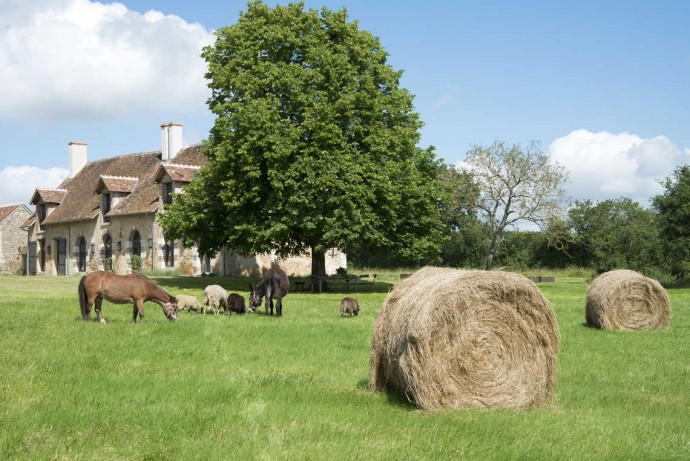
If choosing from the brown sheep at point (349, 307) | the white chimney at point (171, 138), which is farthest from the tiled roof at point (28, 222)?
the brown sheep at point (349, 307)

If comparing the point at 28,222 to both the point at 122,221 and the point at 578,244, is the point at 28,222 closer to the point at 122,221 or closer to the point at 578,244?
the point at 122,221

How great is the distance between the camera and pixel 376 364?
11.5 meters

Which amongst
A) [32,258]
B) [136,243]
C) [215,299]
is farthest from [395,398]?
[32,258]

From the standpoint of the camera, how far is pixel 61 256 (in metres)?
62.7

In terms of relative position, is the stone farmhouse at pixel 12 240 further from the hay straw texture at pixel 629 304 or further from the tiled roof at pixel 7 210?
the hay straw texture at pixel 629 304

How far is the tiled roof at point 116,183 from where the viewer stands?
56.5 m

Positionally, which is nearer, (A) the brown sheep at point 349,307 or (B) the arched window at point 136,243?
(A) the brown sheep at point 349,307

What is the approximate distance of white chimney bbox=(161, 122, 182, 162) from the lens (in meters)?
57.4

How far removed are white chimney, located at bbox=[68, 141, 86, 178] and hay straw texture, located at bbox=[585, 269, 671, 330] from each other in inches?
2143

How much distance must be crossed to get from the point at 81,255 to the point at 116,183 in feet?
23.7

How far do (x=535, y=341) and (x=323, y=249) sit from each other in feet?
88.8

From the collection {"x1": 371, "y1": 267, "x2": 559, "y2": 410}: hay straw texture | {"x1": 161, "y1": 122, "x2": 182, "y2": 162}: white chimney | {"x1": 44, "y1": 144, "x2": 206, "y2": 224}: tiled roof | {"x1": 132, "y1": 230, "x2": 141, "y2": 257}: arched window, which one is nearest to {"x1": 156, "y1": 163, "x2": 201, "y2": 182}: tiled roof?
{"x1": 44, "y1": 144, "x2": 206, "y2": 224}: tiled roof

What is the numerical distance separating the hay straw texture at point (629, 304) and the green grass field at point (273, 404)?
4014mm

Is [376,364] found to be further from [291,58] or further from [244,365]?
[291,58]
